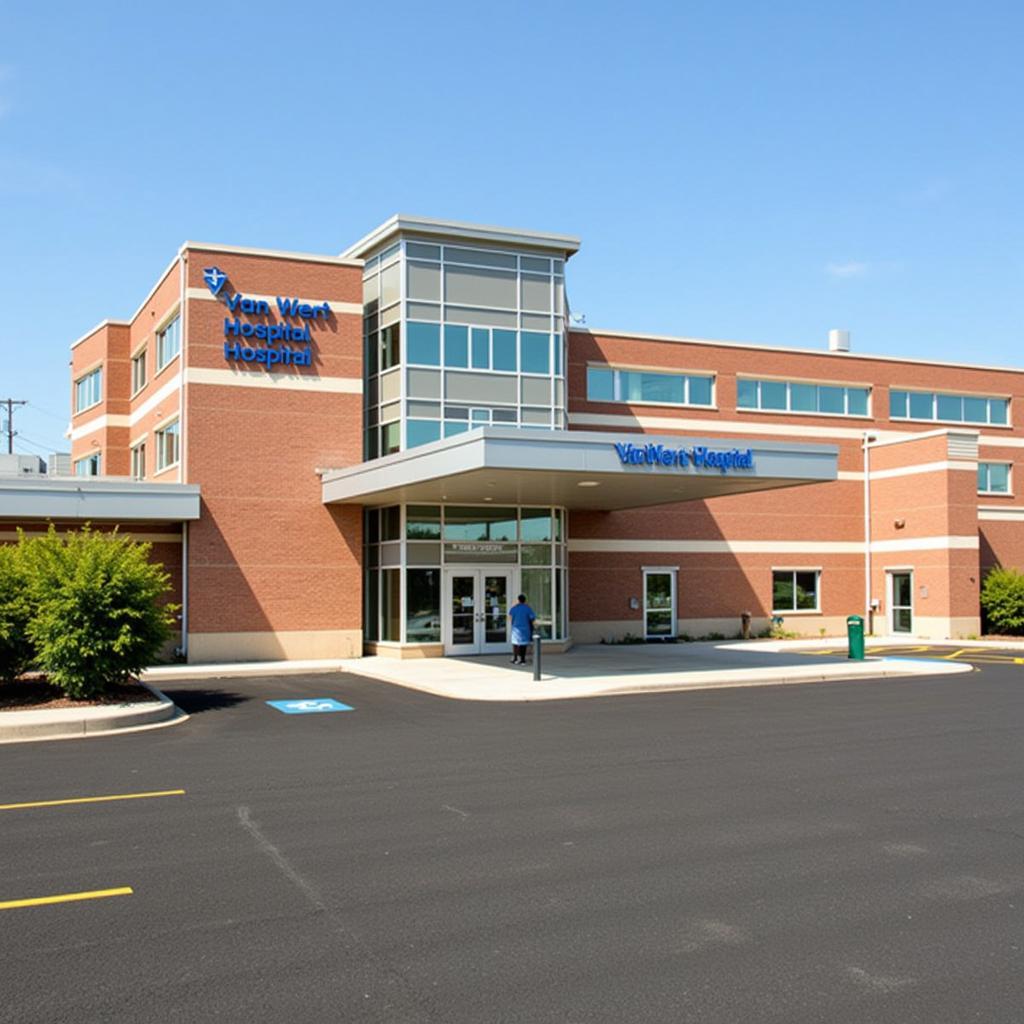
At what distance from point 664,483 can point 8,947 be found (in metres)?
18.4

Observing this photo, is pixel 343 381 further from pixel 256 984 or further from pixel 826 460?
pixel 256 984

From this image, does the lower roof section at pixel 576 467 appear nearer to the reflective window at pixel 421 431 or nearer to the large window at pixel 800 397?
the reflective window at pixel 421 431

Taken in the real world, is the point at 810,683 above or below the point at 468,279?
below

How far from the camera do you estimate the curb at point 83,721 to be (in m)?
14.5

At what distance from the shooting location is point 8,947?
617cm

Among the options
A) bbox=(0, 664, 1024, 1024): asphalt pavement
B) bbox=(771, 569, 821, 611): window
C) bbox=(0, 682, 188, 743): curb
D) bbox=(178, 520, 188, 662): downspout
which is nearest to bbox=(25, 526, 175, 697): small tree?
bbox=(0, 682, 188, 743): curb

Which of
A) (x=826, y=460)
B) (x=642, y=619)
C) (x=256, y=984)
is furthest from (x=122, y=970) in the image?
(x=642, y=619)

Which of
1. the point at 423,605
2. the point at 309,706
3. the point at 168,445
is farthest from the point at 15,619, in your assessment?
the point at 168,445

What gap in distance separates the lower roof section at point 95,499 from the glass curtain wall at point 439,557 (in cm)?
475

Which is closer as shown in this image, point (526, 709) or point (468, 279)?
point (526, 709)

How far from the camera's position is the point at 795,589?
1411 inches

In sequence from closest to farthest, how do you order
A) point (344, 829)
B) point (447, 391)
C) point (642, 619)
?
point (344, 829) < point (447, 391) < point (642, 619)

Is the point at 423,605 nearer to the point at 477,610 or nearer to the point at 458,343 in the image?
the point at 477,610

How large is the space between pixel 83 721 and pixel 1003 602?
2937cm
